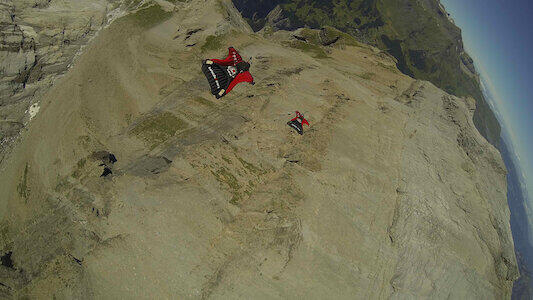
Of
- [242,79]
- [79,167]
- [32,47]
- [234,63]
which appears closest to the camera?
[79,167]

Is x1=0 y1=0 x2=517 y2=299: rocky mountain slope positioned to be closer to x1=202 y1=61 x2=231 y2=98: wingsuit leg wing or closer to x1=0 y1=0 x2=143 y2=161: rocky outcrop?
x1=202 y1=61 x2=231 y2=98: wingsuit leg wing

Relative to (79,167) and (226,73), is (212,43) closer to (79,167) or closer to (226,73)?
(226,73)

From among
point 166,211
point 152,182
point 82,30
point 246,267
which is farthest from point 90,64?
point 246,267

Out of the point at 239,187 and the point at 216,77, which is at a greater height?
the point at 216,77

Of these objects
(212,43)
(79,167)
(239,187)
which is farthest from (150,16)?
(239,187)

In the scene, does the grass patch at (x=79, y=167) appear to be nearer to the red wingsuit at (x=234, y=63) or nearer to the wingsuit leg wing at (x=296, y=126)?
the red wingsuit at (x=234, y=63)

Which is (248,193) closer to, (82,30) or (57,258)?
(57,258)
